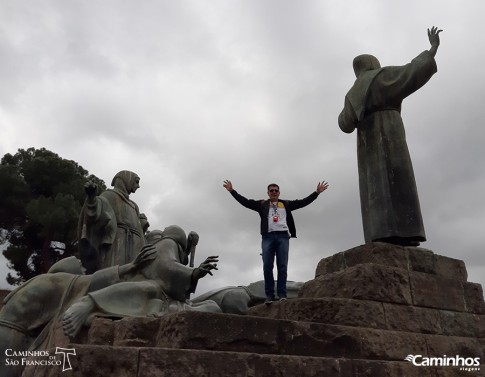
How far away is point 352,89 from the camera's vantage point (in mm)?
6977

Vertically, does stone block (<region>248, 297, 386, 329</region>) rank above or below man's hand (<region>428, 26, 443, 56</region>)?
below

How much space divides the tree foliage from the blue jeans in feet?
60.6

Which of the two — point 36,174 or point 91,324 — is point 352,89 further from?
point 36,174

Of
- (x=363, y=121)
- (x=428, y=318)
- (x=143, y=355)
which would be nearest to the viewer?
(x=143, y=355)

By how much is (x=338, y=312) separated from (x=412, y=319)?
0.89 m

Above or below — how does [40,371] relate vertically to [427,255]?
below

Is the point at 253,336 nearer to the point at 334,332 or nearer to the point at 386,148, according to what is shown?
the point at 334,332

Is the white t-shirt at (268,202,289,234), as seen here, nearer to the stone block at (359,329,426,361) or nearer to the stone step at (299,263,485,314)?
the stone step at (299,263,485,314)

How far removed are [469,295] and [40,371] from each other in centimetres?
469

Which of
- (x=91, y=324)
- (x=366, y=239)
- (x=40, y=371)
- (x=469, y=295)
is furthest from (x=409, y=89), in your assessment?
(x=40, y=371)

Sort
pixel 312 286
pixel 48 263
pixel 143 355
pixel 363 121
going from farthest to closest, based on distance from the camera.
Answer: pixel 48 263 → pixel 363 121 → pixel 312 286 → pixel 143 355

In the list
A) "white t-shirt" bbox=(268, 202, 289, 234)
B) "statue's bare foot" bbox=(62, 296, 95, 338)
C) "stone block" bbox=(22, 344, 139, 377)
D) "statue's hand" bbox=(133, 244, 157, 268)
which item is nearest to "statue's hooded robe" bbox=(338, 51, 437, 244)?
"white t-shirt" bbox=(268, 202, 289, 234)

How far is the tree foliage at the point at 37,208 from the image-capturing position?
22.9 meters

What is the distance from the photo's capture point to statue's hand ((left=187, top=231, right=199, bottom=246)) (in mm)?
6441
